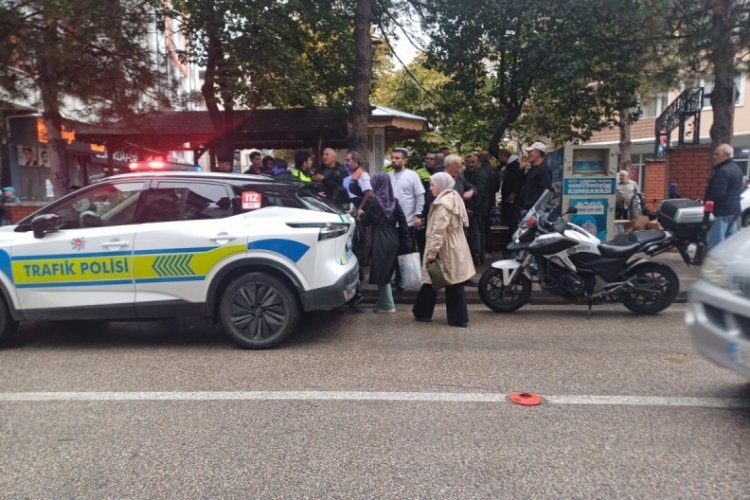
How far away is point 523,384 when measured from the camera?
15.1ft

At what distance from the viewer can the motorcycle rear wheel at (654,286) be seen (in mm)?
6746

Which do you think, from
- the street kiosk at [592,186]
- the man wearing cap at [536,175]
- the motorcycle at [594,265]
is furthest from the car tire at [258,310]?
the street kiosk at [592,186]

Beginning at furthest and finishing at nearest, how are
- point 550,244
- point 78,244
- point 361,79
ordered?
point 361,79, point 550,244, point 78,244

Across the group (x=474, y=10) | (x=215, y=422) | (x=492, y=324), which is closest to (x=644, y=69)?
(x=474, y=10)

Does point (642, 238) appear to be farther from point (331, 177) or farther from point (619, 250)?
point (331, 177)

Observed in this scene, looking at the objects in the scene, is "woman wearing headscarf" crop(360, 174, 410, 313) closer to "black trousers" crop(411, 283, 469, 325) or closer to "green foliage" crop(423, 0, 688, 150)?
"black trousers" crop(411, 283, 469, 325)

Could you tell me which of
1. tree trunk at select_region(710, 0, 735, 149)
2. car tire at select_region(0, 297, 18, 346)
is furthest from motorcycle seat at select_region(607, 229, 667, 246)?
car tire at select_region(0, 297, 18, 346)

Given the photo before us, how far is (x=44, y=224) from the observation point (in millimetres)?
5551

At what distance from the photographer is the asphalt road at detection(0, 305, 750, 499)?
3158mm

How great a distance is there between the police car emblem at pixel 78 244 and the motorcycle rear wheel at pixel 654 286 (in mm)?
5731

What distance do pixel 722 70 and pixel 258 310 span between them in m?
7.99

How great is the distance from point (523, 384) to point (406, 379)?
91 cm

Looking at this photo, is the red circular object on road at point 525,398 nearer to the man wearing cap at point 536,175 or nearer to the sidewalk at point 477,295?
the sidewalk at point 477,295

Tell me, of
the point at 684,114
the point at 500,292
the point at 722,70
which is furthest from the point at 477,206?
the point at 684,114
